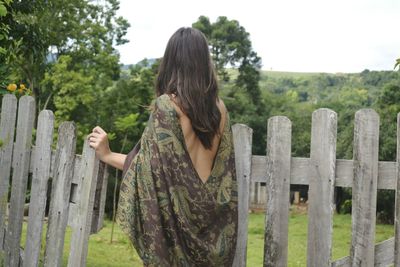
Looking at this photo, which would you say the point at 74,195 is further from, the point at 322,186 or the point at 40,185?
the point at 322,186

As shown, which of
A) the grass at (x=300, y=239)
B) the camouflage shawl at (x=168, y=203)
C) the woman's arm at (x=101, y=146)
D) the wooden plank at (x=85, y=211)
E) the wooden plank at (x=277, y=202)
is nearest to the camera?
the camouflage shawl at (x=168, y=203)

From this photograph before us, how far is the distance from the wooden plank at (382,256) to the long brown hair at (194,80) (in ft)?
3.31

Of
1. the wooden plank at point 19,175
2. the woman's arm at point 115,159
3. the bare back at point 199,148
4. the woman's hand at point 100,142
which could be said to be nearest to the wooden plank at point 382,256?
the bare back at point 199,148

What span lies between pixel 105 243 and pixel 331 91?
1455 inches

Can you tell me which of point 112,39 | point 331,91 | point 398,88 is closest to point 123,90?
point 112,39

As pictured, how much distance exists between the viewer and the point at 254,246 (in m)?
9.80

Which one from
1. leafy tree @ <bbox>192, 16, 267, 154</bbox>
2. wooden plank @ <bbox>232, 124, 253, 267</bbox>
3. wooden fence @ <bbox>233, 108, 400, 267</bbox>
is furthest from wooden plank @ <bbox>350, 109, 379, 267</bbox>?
leafy tree @ <bbox>192, 16, 267, 154</bbox>

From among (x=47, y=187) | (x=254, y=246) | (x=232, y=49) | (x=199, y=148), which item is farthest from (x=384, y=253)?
(x=232, y=49)

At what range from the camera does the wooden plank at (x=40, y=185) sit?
4.23m

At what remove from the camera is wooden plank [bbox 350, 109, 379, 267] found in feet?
10.2

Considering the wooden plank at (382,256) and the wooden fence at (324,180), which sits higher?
the wooden fence at (324,180)

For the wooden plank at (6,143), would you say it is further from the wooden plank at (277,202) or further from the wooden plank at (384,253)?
the wooden plank at (384,253)

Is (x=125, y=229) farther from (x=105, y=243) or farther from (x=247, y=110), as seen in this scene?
(x=247, y=110)

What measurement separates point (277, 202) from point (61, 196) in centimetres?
157
